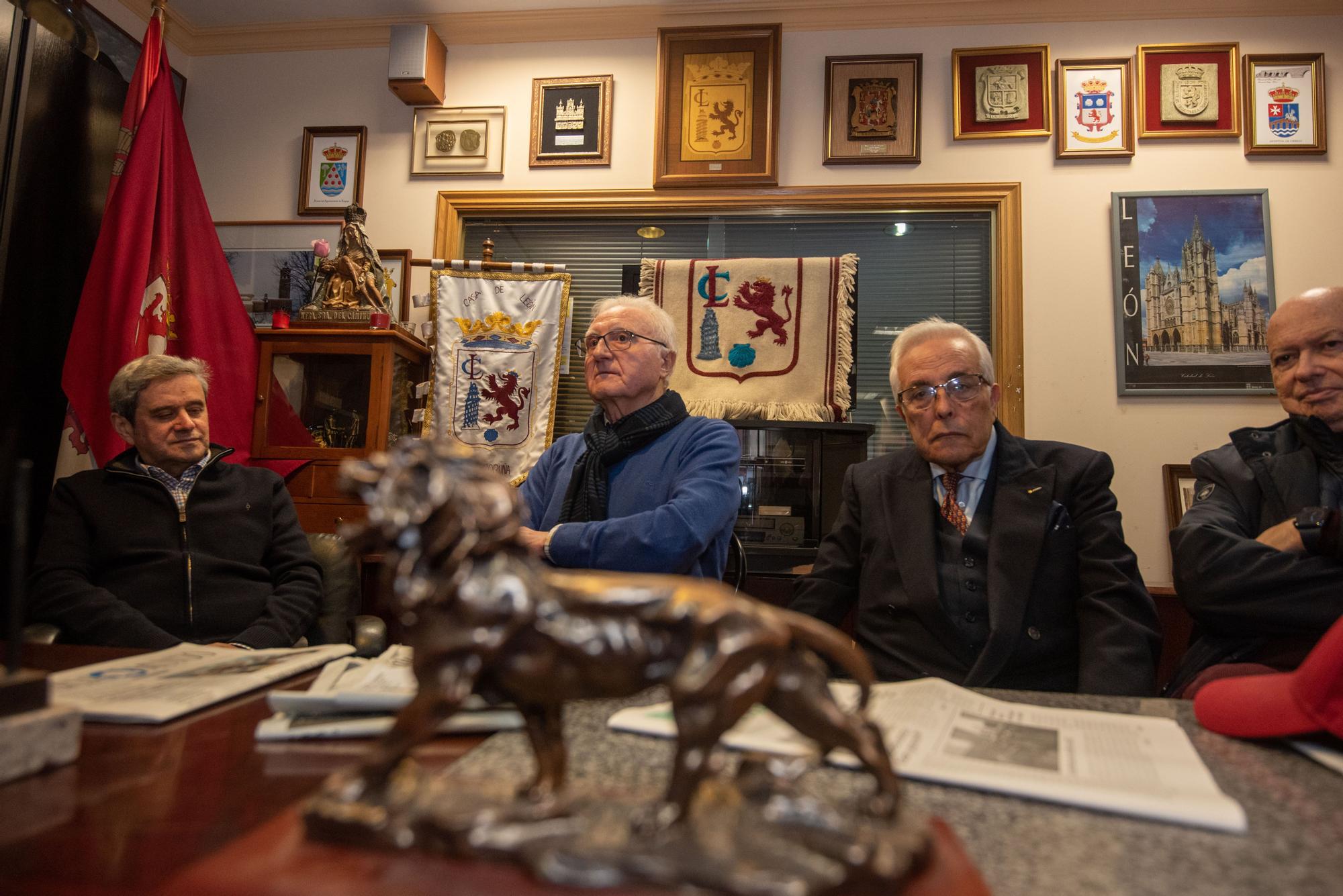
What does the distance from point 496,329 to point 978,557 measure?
244 centimetres

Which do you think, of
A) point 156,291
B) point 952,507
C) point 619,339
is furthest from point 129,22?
point 952,507

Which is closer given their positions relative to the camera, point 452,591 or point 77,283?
point 452,591

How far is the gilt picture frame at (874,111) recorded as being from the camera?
11.8 ft

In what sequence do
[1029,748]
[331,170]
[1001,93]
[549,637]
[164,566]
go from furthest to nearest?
[331,170] < [1001,93] < [164,566] < [1029,748] < [549,637]

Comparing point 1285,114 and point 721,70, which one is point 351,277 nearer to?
point 721,70

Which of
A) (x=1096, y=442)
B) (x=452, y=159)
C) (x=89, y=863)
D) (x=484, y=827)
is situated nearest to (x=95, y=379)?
(x=452, y=159)

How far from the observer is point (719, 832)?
526 millimetres

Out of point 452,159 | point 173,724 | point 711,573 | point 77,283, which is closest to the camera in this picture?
point 173,724

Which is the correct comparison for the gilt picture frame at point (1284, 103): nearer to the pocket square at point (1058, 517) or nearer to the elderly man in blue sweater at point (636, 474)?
the pocket square at point (1058, 517)

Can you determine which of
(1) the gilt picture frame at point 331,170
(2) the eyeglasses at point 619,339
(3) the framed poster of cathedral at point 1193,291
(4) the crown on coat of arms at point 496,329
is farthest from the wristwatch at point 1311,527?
(1) the gilt picture frame at point 331,170

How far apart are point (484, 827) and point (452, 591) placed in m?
0.16

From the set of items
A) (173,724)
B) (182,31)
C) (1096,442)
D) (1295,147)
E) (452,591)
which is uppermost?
(182,31)

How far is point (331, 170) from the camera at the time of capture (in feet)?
13.0

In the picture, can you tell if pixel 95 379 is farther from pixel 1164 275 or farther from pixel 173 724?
pixel 1164 275
